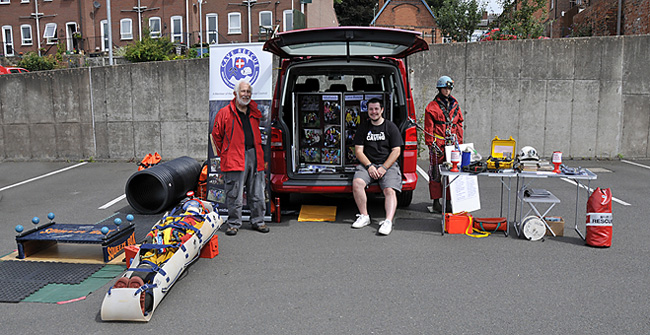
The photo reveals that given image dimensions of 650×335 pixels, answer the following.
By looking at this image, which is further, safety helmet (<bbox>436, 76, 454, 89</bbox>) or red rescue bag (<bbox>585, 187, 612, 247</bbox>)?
safety helmet (<bbox>436, 76, 454, 89</bbox>)

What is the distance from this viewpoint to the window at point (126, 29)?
A: 35125 millimetres

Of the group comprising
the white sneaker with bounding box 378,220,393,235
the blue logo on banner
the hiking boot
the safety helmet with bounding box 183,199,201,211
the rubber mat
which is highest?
the blue logo on banner

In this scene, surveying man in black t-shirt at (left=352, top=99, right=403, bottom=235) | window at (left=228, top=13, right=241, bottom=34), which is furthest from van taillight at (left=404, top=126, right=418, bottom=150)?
window at (left=228, top=13, right=241, bottom=34)

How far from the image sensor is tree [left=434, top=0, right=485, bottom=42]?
1733cm

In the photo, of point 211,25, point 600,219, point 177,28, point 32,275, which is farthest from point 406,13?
point 32,275

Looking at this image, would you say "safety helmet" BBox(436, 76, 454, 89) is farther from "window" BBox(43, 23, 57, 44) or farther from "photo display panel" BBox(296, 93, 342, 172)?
"window" BBox(43, 23, 57, 44)

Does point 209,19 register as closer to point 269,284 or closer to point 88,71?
point 88,71

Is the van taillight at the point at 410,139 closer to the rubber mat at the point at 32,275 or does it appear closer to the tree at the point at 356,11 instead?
the rubber mat at the point at 32,275

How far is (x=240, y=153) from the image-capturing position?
225 inches

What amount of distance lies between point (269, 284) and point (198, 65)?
856cm

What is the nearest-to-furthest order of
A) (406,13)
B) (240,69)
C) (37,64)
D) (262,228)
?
(262,228)
(240,69)
(37,64)
(406,13)

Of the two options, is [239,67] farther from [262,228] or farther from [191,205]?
[191,205]

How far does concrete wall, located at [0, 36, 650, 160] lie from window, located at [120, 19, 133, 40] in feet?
83.3

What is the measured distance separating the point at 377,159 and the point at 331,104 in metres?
1.13
